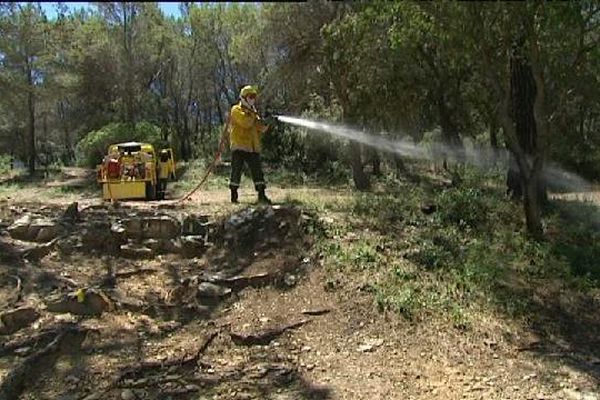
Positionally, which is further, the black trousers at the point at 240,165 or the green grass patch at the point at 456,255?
the black trousers at the point at 240,165

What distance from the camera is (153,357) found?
5605mm

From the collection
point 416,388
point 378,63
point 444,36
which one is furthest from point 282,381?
point 378,63

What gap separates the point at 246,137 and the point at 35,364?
4.49 metres

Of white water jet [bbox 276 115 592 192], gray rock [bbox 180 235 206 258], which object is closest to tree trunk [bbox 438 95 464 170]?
white water jet [bbox 276 115 592 192]

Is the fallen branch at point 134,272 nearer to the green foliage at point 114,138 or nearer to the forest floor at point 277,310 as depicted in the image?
the forest floor at point 277,310

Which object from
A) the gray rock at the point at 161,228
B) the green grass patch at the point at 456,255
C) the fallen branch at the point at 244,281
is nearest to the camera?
the green grass patch at the point at 456,255

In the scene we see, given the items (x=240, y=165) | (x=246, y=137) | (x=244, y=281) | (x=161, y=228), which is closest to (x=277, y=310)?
(x=244, y=281)

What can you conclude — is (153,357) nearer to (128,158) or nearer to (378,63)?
(128,158)

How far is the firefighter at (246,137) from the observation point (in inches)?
353

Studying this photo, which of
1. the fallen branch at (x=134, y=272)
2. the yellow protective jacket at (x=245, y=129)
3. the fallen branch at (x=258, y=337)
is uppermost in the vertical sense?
the yellow protective jacket at (x=245, y=129)

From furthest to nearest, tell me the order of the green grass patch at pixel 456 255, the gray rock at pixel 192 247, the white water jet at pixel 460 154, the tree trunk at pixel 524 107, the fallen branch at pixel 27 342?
the white water jet at pixel 460 154 → the tree trunk at pixel 524 107 → the gray rock at pixel 192 247 → the green grass patch at pixel 456 255 → the fallen branch at pixel 27 342

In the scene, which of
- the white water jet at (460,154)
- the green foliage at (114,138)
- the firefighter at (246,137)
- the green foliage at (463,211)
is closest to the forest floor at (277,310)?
the green foliage at (463,211)

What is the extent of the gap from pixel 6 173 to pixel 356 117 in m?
13.7

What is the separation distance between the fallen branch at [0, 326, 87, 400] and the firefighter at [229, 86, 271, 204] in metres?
3.58
